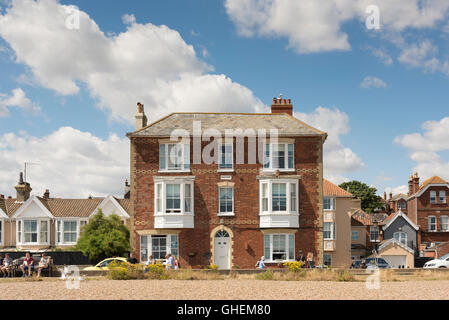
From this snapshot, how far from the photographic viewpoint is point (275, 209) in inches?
1396

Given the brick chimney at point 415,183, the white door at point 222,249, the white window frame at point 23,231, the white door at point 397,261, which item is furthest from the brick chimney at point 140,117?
the brick chimney at point 415,183

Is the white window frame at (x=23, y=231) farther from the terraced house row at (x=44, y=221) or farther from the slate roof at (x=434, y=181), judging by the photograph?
the slate roof at (x=434, y=181)

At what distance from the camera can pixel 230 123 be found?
37656mm

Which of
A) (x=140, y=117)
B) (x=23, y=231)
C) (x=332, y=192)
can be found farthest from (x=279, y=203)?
(x=23, y=231)

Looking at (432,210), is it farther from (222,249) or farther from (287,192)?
(222,249)

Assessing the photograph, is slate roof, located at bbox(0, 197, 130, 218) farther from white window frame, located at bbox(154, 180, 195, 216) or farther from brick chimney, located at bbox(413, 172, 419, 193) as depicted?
brick chimney, located at bbox(413, 172, 419, 193)

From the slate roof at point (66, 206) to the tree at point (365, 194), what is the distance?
45.6m

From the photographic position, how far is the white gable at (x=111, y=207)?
50131mm

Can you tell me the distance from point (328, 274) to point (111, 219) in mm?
18410

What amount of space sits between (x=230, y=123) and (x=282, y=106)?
15.8 feet

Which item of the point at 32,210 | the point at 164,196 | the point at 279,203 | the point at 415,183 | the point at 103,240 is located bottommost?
the point at 103,240

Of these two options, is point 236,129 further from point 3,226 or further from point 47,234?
point 3,226

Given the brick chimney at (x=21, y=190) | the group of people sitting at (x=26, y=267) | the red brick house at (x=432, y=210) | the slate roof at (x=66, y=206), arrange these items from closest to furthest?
the group of people sitting at (x=26, y=267) < the slate roof at (x=66, y=206) < the brick chimney at (x=21, y=190) < the red brick house at (x=432, y=210)
